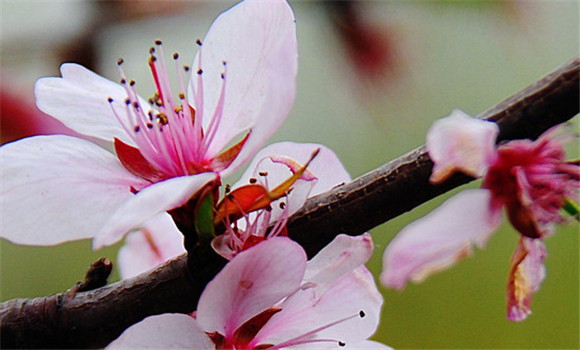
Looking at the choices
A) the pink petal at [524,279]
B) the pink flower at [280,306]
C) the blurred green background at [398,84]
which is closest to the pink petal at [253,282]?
the pink flower at [280,306]

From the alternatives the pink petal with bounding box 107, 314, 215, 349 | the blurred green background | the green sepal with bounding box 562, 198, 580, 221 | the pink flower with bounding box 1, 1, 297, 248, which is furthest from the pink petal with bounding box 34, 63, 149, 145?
the blurred green background

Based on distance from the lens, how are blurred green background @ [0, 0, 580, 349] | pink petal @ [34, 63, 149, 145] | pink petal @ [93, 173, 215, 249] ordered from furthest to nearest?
blurred green background @ [0, 0, 580, 349] < pink petal @ [34, 63, 149, 145] < pink petal @ [93, 173, 215, 249]

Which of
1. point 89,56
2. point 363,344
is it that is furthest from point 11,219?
point 89,56

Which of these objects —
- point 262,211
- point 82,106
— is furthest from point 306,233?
point 82,106

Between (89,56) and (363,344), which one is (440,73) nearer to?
(89,56)

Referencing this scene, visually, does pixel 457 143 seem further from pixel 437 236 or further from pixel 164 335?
pixel 164 335

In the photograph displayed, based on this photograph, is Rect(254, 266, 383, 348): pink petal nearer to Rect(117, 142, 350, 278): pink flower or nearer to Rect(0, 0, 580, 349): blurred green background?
Rect(117, 142, 350, 278): pink flower

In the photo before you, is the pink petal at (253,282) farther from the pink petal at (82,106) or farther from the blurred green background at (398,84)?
the blurred green background at (398,84)

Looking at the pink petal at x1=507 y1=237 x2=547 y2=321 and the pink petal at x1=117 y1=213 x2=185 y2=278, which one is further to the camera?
the pink petal at x1=117 y1=213 x2=185 y2=278
